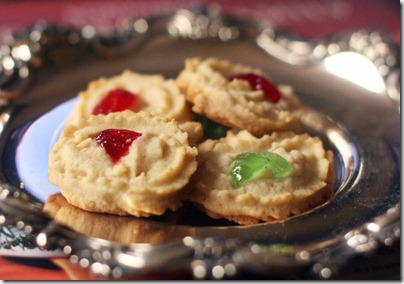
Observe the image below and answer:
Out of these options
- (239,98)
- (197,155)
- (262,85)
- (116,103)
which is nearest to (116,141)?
(197,155)

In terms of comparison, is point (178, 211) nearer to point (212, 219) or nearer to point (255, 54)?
point (212, 219)

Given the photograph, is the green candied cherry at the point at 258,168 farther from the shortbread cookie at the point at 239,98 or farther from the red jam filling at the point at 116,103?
the red jam filling at the point at 116,103

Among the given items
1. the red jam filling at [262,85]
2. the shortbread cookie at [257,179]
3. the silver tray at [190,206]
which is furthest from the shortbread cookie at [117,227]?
the red jam filling at [262,85]

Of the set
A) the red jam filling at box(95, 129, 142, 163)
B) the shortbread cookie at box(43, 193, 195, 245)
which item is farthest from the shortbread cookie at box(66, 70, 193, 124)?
the shortbread cookie at box(43, 193, 195, 245)

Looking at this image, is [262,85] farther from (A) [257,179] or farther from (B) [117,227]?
(B) [117,227]

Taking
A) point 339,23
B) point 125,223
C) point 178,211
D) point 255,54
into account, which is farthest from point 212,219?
point 339,23

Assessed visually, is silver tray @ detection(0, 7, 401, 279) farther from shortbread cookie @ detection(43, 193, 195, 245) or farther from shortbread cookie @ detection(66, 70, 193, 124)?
shortbread cookie @ detection(66, 70, 193, 124)
